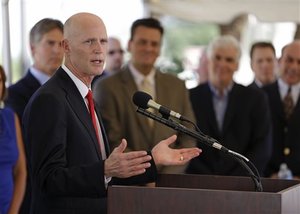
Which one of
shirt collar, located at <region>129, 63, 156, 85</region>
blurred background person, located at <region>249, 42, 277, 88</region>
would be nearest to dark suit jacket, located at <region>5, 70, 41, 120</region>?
shirt collar, located at <region>129, 63, 156, 85</region>

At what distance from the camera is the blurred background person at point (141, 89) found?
5596mm

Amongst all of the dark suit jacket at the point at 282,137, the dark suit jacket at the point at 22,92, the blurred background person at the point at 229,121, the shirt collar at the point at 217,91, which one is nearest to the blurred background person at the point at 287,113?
the dark suit jacket at the point at 282,137

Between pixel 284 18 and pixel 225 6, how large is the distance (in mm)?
682

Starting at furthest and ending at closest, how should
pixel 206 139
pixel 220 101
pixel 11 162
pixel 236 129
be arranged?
pixel 220 101
pixel 236 129
pixel 11 162
pixel 206 139

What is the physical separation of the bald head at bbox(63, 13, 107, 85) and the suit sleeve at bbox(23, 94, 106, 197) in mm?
201

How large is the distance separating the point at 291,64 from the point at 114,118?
1.96 meters

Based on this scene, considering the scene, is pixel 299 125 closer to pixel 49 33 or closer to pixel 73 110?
pixel 49 33

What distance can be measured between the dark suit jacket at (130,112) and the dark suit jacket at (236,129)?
43 centimetres

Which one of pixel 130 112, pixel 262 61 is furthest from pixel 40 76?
pixel 262 61

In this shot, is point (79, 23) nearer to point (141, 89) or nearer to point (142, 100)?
point (142, 100)

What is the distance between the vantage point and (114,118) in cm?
558

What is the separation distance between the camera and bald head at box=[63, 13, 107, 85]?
3574 millimetres

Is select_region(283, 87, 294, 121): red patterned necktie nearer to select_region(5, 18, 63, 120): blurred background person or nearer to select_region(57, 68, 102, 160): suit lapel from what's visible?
select_region(5, 18, 63, 120): blurred background person

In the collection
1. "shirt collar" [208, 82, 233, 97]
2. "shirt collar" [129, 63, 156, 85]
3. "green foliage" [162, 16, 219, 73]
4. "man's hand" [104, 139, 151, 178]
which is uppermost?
"green foliage" [162, 16, 219, 73]
